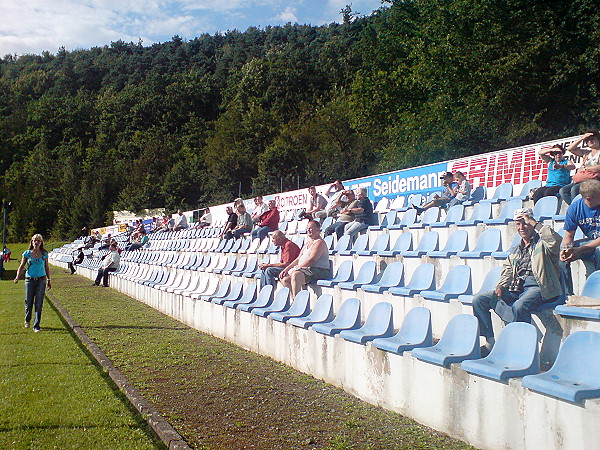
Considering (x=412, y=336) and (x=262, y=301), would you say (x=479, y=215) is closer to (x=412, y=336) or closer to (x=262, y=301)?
(x=262, y=301)

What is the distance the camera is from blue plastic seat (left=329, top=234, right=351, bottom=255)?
9.44m

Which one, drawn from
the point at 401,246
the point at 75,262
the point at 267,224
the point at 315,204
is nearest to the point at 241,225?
the point at 267,224

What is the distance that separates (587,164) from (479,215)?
2696 millimetres

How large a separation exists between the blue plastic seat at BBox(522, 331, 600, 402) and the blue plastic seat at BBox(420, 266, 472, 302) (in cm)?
209

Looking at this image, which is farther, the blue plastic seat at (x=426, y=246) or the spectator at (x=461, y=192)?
the spectator at (x=461, y=192)

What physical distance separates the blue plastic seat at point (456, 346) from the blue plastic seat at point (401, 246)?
351cm

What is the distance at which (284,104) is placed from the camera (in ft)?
191

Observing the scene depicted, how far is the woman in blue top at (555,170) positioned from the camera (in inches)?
279

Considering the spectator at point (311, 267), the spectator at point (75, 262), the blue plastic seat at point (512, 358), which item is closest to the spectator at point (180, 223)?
→ the spectator at point (75, 262)

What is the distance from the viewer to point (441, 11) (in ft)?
92.7

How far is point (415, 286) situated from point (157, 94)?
265 feet

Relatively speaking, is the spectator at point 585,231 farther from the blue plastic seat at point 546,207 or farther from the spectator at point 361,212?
the spectator at point 361,212

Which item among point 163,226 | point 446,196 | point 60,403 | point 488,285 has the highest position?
point 446,196

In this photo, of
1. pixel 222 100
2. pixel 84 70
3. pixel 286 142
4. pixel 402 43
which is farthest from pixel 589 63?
pixel 84 70
